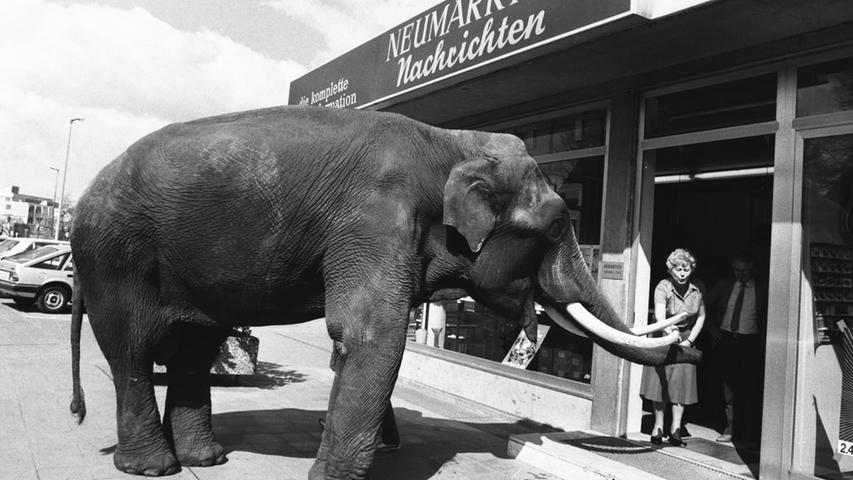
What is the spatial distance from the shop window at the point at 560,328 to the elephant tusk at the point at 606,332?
1.75m

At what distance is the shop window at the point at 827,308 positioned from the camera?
507cm

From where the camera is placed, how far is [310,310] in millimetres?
4621

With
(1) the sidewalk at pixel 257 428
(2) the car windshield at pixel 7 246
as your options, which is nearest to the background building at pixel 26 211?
(2) the car windshield at pixel 7 246

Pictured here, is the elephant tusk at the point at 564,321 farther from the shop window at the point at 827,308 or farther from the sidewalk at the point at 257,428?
the shop window at the point at 827,308

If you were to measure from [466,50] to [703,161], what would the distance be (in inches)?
112

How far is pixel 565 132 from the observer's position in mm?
7594

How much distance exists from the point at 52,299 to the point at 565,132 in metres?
14.6

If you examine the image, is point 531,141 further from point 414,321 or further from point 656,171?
point 414,321

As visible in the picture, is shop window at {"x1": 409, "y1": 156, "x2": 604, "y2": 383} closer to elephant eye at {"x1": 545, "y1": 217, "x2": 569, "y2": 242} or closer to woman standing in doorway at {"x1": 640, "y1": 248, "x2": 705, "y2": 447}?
woman standing in doorway at {"x1": 640, "y1": 248, "x2": 705, "y2": 447}

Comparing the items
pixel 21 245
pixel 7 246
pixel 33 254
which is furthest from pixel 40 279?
pixel 7 246

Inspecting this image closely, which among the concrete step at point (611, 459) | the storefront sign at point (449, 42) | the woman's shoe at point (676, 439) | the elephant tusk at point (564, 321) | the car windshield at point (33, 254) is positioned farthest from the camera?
the car windshield at point (33, 254)

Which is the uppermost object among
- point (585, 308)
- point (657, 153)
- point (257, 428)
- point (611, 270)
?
point (657, 153)

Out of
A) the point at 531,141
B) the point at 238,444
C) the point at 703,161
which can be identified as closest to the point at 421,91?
the point at 531,141

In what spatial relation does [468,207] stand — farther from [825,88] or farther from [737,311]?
[737,311]
